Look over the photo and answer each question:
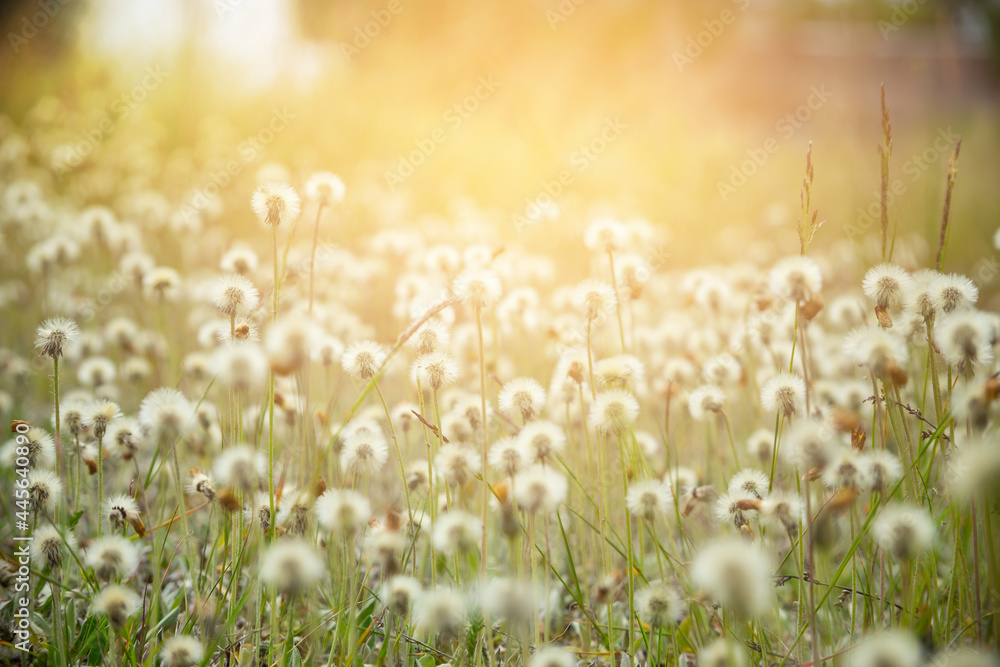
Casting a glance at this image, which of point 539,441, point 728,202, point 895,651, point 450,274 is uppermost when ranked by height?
point 728,202

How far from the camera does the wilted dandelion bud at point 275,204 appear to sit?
4.13 feet

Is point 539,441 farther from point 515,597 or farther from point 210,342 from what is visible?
point 210,342

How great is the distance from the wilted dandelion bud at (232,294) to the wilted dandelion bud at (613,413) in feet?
2.39

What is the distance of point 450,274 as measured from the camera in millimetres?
2188

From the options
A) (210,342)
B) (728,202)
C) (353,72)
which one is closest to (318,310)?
(210,342)

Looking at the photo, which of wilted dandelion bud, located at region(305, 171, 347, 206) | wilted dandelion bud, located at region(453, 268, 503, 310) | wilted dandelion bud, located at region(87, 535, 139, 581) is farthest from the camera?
wilted dandelion bud, located at region(305, 171, 347, 206)

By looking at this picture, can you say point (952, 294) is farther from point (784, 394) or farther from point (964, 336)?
point (784, 394)

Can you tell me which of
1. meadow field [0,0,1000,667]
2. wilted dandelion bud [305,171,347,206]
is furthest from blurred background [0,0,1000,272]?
wilted dandelion bud [305,171,347,206]

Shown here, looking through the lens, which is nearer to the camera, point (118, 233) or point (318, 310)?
point (318, 310)

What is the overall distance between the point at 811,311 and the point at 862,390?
987 mm

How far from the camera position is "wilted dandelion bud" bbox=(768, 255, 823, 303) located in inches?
41.1

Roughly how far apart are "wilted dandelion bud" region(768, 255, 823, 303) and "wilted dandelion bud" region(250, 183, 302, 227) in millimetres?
942

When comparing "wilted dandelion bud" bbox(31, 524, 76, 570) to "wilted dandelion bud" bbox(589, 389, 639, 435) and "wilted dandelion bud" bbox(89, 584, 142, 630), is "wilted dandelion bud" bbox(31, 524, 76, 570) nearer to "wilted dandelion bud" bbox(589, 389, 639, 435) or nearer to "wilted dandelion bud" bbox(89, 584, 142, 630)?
"wilted dandelion bud" bbox(89, 584, 142, 630)

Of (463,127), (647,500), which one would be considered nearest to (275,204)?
(647,500)
